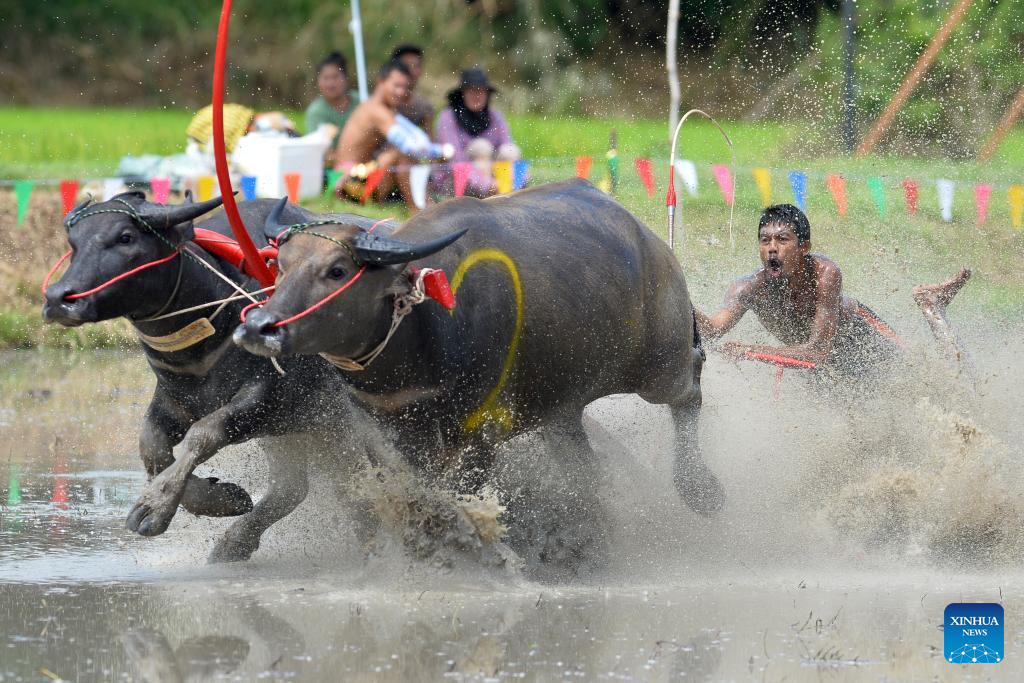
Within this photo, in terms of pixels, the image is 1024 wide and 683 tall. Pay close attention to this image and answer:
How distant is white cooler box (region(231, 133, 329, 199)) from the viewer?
13.4 metres

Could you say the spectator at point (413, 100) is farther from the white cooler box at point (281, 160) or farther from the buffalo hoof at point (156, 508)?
the buffalo hoof at point (156, 508)

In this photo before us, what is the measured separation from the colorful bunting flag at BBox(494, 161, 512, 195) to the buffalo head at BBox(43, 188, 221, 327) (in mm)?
6422

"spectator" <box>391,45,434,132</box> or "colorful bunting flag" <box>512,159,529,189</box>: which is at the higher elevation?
"spectator" <box>391,45,434,132</box>

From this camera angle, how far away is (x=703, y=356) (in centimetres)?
788

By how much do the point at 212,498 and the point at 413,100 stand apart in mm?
7702

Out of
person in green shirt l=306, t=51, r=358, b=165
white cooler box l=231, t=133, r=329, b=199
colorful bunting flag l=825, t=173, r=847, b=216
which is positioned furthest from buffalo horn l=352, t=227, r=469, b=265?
person in green shirt l=306, t=51, r=358, b=165

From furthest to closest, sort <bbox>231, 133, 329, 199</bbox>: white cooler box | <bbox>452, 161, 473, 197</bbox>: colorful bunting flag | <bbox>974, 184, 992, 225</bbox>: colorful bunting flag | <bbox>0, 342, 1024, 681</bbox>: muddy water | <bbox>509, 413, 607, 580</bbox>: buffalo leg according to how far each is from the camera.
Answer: <bbox>231, 133, 329, 199</bbox>: white cooler box
<bbox>452, 161, 473, 197</bbox>: colorful bunting flag
<bbox>974, 184, 992, 225</bbox>: colorful bunting flag
<bbox>509, 413, 607, 580</bbox>: buffalo leg
<bbox>0, 342, 1024, 681</bbox>: muddy water

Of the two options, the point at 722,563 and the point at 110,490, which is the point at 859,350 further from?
the point at 110,490

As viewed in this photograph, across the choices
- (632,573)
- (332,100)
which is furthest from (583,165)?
(632,573)

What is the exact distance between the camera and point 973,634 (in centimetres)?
535

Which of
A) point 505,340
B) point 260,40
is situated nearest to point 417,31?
point 260,40

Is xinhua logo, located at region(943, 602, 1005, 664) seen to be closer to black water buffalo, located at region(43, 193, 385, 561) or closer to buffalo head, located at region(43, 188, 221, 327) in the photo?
black water buffalo, located at region(43, 193, 385, 561)

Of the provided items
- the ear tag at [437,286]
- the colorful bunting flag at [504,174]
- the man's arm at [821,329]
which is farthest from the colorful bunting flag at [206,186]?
the ear tag at [437,286]

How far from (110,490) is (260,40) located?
82.2 feet
